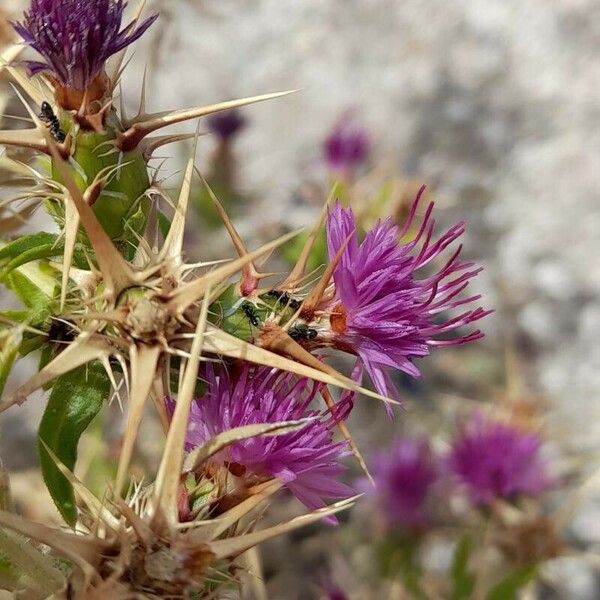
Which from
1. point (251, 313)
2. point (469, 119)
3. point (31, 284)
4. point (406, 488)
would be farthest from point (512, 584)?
point (469, 119)

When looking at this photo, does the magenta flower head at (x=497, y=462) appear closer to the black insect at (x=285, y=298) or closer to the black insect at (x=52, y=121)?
the black insect at (x=285, y=298)

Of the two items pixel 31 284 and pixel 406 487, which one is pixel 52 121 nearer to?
pixel 31 284

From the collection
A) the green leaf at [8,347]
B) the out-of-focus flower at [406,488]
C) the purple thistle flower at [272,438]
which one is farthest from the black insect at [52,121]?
the out-of-focus flower at [406,488]

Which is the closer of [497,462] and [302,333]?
[302,333]

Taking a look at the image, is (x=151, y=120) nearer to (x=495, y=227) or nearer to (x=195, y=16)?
(x=495, y=227)

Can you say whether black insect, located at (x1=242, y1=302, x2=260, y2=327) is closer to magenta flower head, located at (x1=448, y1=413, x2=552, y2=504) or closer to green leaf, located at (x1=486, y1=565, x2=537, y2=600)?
green leaf, located at (x1=486, y1=565, x2=537, y2=600)

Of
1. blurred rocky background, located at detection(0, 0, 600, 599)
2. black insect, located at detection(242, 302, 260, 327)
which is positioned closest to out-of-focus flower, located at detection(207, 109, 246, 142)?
blurred rocky background, located at detection(0, 0, 600, 599)

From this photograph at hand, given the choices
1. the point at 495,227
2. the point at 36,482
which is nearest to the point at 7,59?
the point at 36,482
